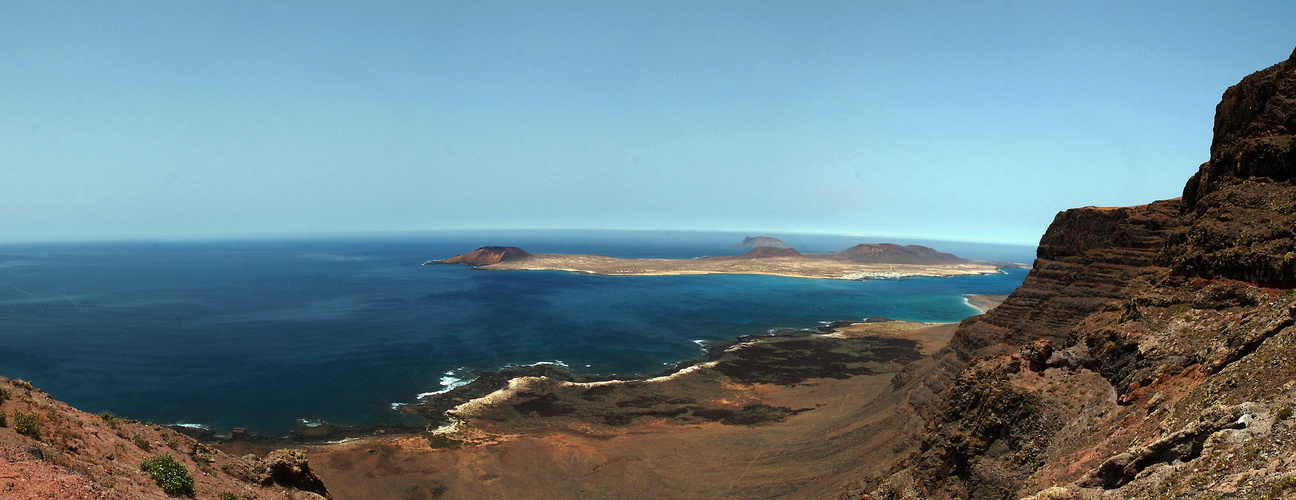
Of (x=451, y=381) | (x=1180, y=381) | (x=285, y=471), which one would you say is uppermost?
(x=1180, y=381)

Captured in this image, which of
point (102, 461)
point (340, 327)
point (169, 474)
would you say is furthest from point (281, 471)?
point (340, 327)

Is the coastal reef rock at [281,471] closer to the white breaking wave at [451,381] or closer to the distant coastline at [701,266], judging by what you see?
the white breaking wave at [451,381]

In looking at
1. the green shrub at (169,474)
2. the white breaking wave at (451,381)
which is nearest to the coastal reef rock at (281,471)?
the green shrub at (169,474)

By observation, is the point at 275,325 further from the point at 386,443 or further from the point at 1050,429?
the point at 1050,429

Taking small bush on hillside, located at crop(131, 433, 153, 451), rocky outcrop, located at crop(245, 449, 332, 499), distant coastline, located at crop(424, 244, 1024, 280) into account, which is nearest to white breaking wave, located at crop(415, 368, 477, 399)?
rocky outcrop, located at crop(245, 449, 332, 499)

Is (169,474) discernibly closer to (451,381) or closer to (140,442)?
(140,442)

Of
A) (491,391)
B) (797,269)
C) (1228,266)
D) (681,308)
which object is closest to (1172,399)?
(1228,266)
